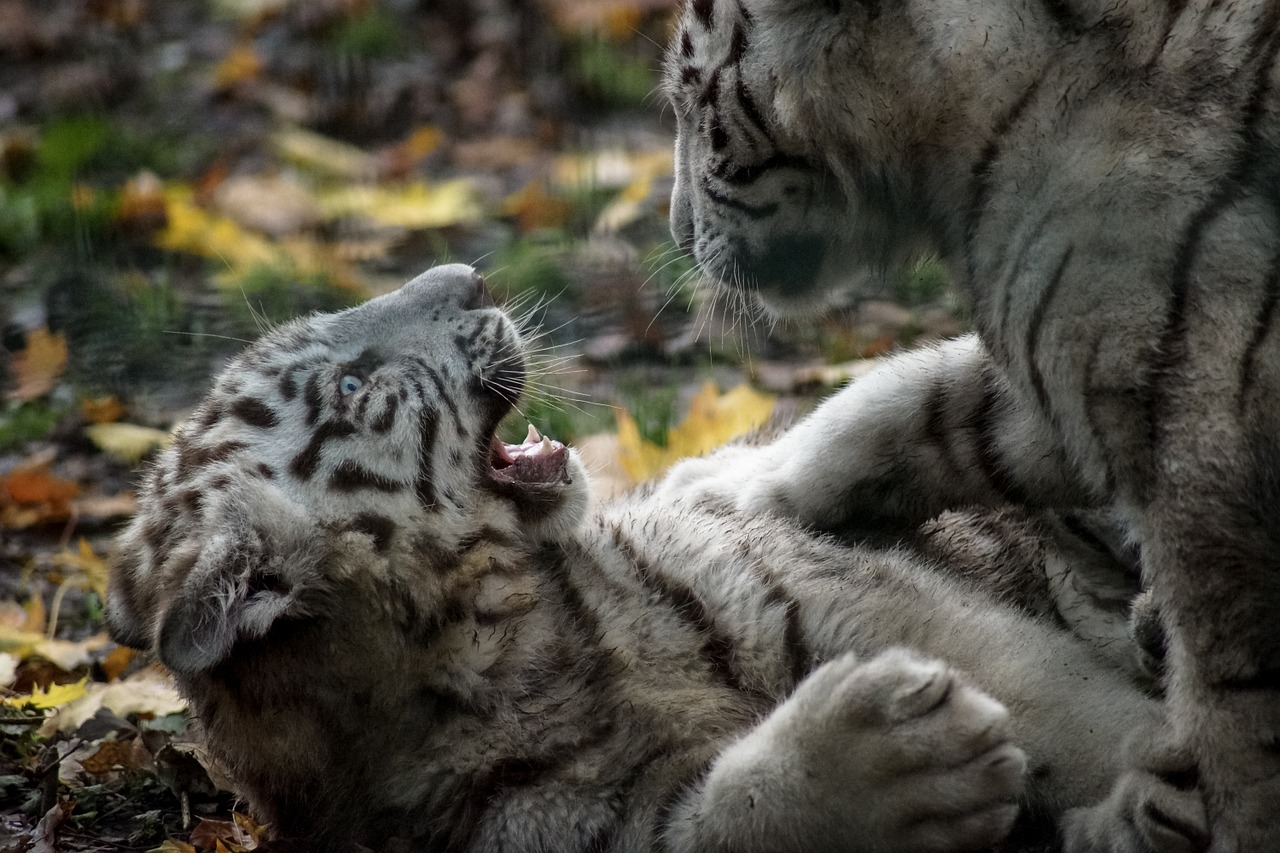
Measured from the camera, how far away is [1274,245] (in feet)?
7.48

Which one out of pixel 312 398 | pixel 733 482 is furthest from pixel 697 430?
pixel 312 398

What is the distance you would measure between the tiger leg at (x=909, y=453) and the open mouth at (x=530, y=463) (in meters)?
0.43

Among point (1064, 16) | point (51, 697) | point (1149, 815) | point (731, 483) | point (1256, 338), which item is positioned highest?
point (1064, 16)

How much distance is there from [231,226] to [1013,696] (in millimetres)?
3608

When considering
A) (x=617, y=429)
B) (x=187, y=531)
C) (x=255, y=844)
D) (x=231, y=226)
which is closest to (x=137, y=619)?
(x=187, y=531)

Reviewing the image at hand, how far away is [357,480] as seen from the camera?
8.84 ft

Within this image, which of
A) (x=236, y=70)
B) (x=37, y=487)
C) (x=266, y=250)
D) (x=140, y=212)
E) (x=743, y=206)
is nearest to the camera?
(x=743, y=206)

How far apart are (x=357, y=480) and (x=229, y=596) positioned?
0.34 m

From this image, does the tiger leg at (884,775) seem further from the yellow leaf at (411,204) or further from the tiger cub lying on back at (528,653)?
the yellow leaf at (411,204)

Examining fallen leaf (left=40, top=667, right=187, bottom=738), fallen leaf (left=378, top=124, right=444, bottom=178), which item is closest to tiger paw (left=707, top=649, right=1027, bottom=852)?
fallen leaf (left=40, top=667, right=187, bottom=738)

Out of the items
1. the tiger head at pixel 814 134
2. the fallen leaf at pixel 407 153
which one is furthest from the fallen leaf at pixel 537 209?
the tiger head at pixel 814 134

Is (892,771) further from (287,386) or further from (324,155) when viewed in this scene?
(324,155)

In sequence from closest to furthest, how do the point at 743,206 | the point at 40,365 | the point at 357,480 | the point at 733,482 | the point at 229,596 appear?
the point at 229,596 < the point at 357,480 < the point at 743,206 < the point at 733,482 < the point at 40,365

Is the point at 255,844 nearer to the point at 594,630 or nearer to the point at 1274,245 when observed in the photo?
the point at 594,630
